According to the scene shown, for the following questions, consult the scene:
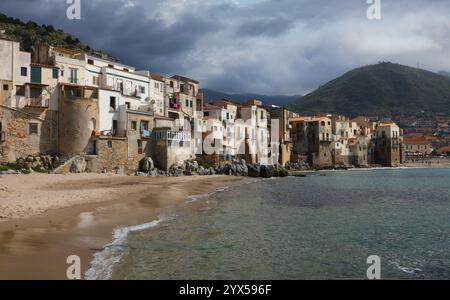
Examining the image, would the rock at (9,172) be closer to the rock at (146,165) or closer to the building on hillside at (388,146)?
the rock at (146,165)

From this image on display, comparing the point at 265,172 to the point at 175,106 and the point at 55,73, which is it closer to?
the point at 175,106

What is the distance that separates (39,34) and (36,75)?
7495cm

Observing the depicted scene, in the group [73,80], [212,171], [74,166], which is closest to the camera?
[74,166]

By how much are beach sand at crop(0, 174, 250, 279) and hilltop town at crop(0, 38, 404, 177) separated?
550 cm

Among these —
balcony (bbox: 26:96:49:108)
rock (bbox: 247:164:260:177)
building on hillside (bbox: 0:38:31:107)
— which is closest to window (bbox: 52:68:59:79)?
building on hillside (bbox: 0:38:31:107)

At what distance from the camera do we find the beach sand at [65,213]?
13.4 metres

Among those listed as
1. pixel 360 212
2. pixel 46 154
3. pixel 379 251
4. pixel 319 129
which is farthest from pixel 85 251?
pixel 319 129

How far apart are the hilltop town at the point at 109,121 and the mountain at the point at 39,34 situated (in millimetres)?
41532

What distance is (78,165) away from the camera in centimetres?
4475

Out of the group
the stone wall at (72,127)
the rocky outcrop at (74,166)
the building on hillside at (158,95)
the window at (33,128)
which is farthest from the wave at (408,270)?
the building on hillside at (158,95)

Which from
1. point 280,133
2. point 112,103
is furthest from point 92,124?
point 280,133

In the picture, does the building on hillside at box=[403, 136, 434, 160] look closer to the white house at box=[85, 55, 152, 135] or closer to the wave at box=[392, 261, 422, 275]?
the white house at box=[85, 55, 152, 135]
